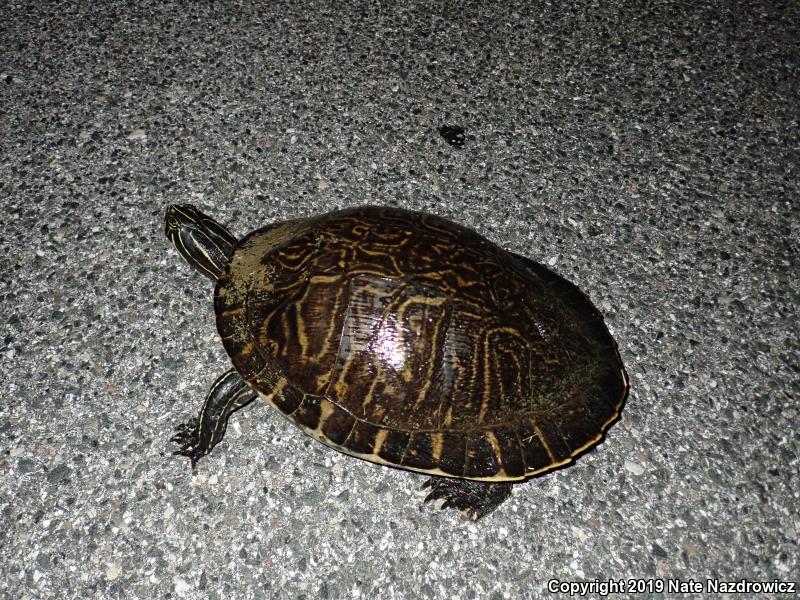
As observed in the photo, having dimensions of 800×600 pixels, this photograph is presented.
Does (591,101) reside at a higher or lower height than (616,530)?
higher

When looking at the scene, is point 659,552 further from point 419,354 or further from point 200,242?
point 200,242

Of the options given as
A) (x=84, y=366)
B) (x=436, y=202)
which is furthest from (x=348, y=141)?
(x=84, y=366)

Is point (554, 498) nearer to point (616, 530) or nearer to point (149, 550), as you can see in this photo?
point (616, 530)

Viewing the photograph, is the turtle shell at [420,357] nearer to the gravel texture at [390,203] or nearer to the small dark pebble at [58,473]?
the gravel texture at [390,203]

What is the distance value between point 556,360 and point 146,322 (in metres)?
1.88

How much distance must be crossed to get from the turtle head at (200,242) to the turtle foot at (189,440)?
2.15 feet

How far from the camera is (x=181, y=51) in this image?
3785 millimetres

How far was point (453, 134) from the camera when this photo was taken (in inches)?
140

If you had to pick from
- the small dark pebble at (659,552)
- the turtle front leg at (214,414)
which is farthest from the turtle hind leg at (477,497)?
the turtle front leg at (214,414)

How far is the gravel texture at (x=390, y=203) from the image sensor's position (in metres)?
2.34

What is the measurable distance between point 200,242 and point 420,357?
120 centimetres

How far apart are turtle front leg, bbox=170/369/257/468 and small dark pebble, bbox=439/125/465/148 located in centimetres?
194

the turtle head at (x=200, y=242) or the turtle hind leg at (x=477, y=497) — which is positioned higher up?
the turtle head at (x=200, y=242)

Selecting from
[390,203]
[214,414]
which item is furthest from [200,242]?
[390,203]
